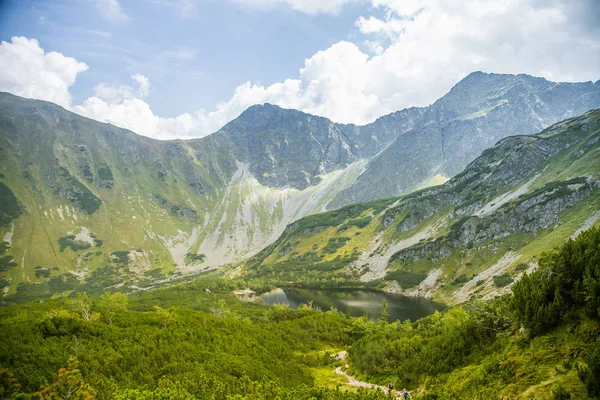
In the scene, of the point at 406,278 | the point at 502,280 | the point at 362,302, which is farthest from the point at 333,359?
the point at 406,278

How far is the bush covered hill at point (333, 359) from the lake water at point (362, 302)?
80526 millimetres

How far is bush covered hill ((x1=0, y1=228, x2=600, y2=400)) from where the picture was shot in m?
21.7

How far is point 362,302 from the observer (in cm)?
15875

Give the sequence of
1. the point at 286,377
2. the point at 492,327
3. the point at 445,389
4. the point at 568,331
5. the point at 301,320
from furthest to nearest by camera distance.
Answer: the point at 301,320 → the point at 286,377 → the point at 492,327 → the point at 445,389 → the point at 568,331

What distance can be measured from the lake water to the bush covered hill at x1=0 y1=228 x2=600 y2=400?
80.5 metres

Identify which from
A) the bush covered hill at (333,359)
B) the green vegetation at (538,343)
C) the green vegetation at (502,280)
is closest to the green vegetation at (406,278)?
the green vegetation at (502,280)

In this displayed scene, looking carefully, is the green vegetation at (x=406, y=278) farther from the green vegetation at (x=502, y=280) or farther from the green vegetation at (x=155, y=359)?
the green vegetation at (x=155, y=359)

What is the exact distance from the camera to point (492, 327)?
32.0 metres

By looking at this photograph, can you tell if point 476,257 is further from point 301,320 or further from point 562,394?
point 562,394

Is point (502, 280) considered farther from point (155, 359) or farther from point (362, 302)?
point (155, 359)

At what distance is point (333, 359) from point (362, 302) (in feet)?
335

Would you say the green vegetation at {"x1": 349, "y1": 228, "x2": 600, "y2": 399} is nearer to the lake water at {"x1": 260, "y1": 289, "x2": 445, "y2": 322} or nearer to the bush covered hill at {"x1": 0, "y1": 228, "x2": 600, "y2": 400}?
the bush covered hill at {"x1": 0, "y1": 228, "x2": 600, "y2": 400}

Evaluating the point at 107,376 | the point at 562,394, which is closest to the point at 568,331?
the point at 562,394

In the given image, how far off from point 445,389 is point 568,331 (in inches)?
436
